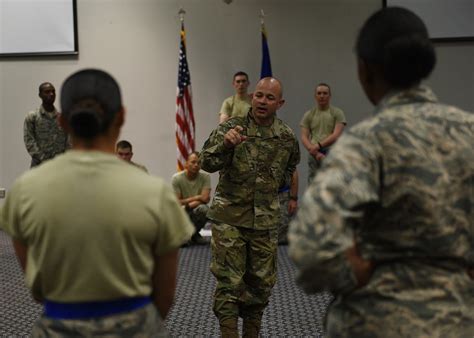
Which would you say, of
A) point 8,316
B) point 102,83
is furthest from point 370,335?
point 8,316

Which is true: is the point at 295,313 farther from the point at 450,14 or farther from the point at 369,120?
the point at 450,14

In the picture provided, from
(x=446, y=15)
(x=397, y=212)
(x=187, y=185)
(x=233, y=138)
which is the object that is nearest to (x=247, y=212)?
(x=233, y=138)

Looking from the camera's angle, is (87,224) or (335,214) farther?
(87,224)

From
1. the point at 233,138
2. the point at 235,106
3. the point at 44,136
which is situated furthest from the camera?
the point at 235,106

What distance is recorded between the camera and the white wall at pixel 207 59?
8594mm

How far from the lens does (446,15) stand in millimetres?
8445

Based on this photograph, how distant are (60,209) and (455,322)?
0.88 m

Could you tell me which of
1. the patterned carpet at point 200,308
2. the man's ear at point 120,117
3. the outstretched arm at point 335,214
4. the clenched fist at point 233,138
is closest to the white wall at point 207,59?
the patterned carpet at point 200,308

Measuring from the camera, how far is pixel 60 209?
155cm

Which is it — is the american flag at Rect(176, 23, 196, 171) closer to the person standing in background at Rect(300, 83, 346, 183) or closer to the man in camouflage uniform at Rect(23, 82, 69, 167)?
the person standing in background at Rect(300, 83, 346, 183)

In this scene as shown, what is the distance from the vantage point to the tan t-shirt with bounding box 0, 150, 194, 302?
1.55m

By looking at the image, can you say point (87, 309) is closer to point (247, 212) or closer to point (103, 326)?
point (103, 326)

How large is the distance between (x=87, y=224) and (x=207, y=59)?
727 cm

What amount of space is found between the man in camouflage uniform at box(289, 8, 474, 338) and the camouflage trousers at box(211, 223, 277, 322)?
1.97 m
